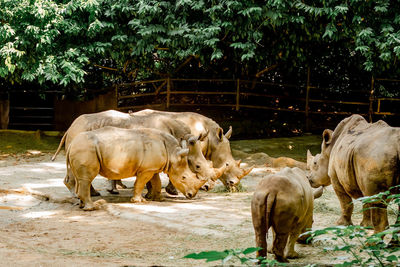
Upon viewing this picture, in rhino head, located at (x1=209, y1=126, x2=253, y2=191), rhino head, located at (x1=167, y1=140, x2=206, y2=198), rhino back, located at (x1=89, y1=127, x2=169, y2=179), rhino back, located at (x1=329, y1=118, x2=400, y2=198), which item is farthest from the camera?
rhino head, located at (x1=209, y1=126, x2=253, y2=191)

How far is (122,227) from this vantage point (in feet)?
24.3

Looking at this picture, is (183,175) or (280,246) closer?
(280,246)

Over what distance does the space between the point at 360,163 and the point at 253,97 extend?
14273 mm

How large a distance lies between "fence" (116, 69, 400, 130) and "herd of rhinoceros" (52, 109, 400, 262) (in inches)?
314

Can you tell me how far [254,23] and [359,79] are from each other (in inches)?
252

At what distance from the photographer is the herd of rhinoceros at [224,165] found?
201 inches

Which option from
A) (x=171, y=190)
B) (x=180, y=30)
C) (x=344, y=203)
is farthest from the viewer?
(x=180, y=30)

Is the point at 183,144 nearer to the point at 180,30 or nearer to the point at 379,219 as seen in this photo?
the point at 379,219

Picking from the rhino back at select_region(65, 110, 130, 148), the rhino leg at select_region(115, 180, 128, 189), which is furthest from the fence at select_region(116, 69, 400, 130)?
the rhino back at select_region(65, 110, 130, 148)

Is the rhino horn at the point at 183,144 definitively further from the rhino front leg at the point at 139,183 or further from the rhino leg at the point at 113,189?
the rhino leg at the point at 113,189

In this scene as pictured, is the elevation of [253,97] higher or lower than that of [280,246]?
higher

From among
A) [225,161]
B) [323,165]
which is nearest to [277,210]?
[323,165]

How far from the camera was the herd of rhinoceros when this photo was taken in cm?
509

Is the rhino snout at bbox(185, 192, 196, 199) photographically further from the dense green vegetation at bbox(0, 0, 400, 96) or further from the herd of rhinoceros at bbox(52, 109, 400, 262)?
the dense green vegetation at bbox(0, 0, 400, 96)
